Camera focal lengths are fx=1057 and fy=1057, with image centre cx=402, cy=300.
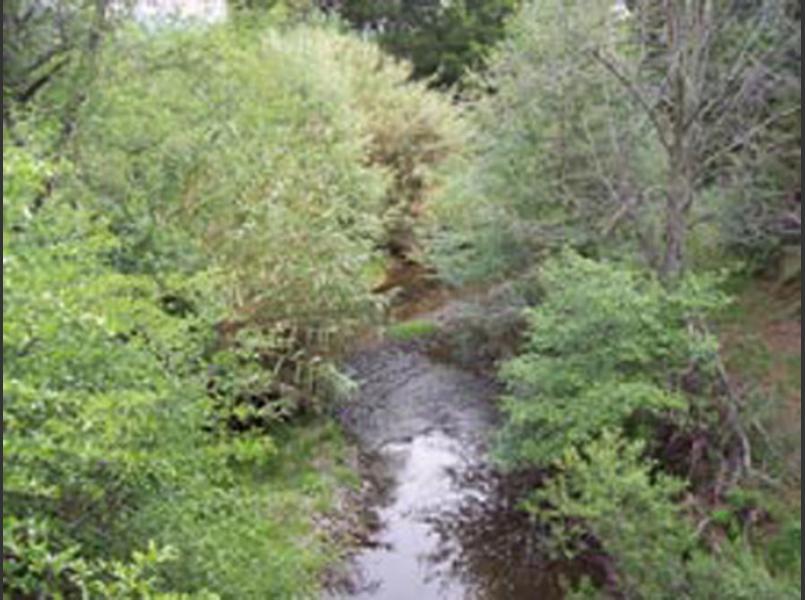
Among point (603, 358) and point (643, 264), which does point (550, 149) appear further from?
point (603, 358)

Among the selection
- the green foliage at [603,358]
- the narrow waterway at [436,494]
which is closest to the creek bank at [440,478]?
the narrow waterway at [436,494]

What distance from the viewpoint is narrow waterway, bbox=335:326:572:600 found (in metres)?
10.7

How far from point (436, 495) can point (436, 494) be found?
32mm

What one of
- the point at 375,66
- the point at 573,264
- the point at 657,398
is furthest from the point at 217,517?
the point at 375,66

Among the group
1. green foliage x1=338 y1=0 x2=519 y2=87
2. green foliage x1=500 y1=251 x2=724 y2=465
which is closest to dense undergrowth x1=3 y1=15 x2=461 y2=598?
green foliage x1=500 y1=251 x2=724 y2=465

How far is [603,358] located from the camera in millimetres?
10195

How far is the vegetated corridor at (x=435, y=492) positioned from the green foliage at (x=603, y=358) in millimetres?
1179

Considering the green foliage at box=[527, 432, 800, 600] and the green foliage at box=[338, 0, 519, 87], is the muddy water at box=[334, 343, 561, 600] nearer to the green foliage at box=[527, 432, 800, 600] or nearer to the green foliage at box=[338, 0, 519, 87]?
the green foliage at box=[527, 432, 800, 600]

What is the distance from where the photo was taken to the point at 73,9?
34.7ft

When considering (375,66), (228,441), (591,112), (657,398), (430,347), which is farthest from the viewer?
(375,66)

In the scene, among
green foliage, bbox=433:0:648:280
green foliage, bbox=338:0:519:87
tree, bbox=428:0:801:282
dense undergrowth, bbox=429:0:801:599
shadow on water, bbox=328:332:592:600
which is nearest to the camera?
dense undergrowth, bbox=429:0:801:599

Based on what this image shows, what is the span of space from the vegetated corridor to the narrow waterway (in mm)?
13

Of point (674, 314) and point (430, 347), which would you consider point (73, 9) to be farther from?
point (430, 347)

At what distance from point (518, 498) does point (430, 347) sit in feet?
20.4
